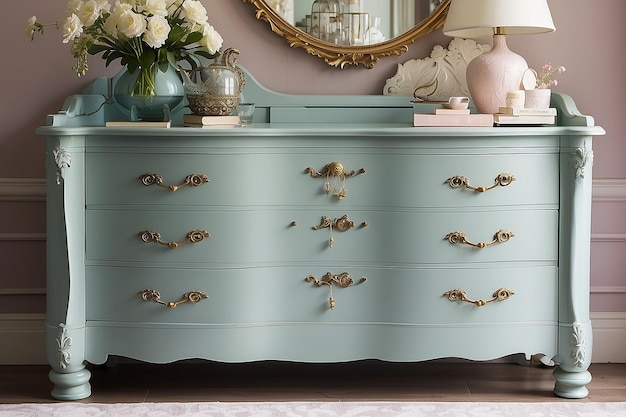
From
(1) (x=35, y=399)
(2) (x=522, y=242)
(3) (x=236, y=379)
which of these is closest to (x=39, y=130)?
(1) (x=35, y=399)

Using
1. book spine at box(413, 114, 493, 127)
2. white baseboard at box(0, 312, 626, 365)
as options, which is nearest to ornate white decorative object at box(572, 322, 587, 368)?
book spine at box(413, 114, 493, 127)

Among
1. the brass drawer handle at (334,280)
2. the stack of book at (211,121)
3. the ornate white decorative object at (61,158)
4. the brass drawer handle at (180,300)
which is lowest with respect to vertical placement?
the brass drawer handle at (180,300)

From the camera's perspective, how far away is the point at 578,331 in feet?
8.94

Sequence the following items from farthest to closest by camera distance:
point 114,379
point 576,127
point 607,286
Result: point 607,286 < point 114,379 < point 576,127

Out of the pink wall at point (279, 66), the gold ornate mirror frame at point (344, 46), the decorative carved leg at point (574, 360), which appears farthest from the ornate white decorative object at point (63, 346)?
the decorative carved leg at point (574, 360)

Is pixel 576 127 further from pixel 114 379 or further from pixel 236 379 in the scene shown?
pixel 114 379

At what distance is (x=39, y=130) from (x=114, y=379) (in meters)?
0.90

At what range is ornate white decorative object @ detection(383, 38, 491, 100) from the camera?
3158 millimetres

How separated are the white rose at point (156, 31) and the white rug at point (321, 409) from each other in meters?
1.10

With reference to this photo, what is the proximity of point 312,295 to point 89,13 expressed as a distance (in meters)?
1.07

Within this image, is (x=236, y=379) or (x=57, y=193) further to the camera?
(x=236, y=379)

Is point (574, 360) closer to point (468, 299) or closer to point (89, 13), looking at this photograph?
point (468, 299)

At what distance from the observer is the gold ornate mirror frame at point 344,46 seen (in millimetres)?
3129

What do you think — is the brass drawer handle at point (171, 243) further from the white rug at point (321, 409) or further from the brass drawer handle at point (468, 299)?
the brass drawer handle at point (468, 299)
